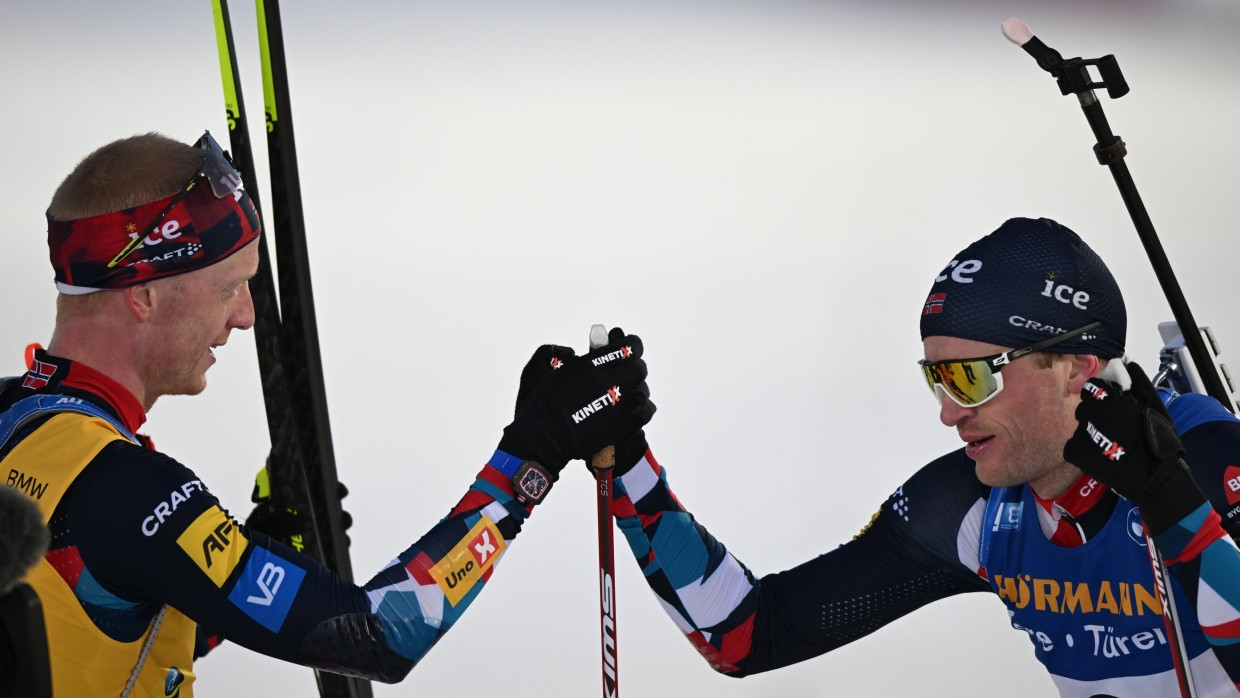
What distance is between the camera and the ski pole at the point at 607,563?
6.82 feet

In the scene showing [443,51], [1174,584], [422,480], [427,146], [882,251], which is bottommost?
[1174,584]

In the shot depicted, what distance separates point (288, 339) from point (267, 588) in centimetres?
113

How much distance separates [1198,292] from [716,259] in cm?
213

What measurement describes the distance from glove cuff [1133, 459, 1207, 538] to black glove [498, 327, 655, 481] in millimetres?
768

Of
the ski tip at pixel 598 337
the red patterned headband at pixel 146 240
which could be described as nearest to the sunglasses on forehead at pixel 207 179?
the red patterned headband at pixel 146 240

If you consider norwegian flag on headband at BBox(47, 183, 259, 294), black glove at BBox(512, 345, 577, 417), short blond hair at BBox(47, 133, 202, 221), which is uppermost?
short blond hair at BBox(47, 133, 202, 221)

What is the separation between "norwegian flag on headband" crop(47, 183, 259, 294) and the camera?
5.87 feet

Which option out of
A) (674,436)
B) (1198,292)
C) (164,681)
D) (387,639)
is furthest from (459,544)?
(1198,292)

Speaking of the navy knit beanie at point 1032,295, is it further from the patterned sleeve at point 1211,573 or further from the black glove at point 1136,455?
the patterned sleeve at point 1211,573

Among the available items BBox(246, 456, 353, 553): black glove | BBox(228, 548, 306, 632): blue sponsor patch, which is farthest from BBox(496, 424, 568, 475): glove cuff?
BBox(246, 456, 353, 553): black glove

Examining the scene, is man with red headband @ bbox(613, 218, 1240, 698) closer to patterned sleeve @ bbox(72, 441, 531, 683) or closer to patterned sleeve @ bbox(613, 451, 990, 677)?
patterned sleeve @ bbox(613, 451, 990, 677)

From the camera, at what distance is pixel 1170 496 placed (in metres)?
1.70

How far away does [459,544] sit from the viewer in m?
1.82

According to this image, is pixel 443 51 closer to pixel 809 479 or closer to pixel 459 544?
pixel 809 479
